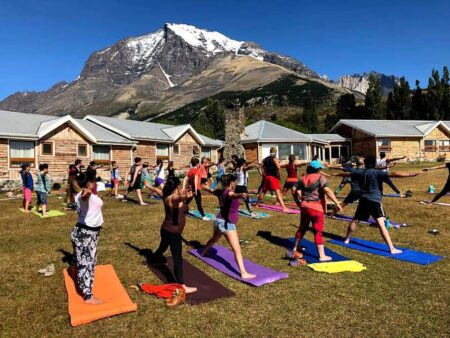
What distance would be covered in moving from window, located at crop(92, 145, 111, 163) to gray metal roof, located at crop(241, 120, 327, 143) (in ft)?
46.6

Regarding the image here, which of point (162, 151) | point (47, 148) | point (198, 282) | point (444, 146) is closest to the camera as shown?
point (198, 282)

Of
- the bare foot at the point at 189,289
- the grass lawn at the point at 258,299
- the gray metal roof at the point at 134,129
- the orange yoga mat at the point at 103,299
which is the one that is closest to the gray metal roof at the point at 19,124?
the gray metal roof at the point at 134,129

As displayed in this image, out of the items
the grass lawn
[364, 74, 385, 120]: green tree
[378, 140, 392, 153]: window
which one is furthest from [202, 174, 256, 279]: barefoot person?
[364, 74, 385, 120]: green tree

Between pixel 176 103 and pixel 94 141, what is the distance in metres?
177

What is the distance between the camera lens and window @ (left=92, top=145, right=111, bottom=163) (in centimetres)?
2770

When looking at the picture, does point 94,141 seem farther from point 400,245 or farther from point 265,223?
point 400,245

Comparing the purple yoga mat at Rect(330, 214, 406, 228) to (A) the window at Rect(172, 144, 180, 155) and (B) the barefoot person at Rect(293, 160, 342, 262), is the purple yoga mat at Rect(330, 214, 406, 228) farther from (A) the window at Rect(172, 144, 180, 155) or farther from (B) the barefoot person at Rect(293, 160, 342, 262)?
(A) the window at Rect(172, 144, 180, 155)

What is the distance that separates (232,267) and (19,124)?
924 inches

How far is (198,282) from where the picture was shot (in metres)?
6.39

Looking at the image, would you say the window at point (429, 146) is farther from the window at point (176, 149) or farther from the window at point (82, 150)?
the window at point (82, 150)

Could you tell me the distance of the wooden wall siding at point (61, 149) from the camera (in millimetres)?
24844

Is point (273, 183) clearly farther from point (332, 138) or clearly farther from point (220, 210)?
point (332, 138)

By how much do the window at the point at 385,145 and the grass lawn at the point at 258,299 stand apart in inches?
1241

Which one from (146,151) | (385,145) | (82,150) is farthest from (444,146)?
(82,150)
